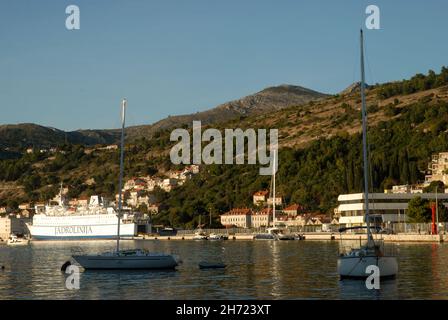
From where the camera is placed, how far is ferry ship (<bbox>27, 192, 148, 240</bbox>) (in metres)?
171

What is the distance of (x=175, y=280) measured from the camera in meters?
47.2

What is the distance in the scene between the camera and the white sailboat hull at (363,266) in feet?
137

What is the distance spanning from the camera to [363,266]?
4181 cm

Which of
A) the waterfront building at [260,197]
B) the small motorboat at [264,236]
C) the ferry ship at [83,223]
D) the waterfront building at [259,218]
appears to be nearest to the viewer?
the small motorboat at [264,236]

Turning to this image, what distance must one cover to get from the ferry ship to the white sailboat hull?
128706 mm

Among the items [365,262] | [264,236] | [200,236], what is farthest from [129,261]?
[200,236]

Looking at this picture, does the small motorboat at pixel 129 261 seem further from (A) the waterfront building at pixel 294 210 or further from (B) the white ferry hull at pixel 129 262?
(A) the waterfront building at pixel 294 210

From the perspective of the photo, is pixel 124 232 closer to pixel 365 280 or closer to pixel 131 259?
pixel 131 259

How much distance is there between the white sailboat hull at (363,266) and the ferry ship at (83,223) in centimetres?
12871

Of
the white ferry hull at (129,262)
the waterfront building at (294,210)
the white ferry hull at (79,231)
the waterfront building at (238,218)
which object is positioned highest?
Answer: the waterfront building at (294,210)

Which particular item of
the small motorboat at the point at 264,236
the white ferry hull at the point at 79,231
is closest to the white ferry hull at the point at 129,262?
the small motorboat at the point at 264,236
